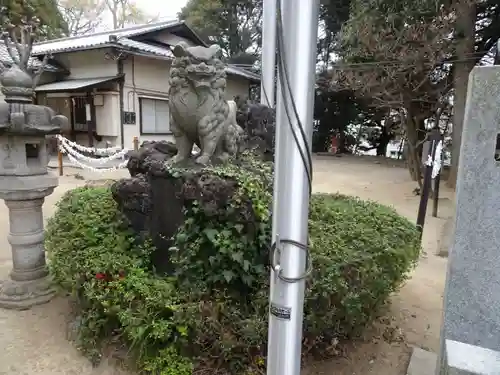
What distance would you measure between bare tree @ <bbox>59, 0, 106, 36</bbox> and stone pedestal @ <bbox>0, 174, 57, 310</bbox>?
20.8 meters

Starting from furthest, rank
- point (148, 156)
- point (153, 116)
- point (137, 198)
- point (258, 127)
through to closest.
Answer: point (153, 116), point (258, 127), point (148, 156), point (137, 198)

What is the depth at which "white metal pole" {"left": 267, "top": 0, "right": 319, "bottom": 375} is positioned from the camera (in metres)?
1.14

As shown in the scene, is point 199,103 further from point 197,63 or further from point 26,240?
point 26,240

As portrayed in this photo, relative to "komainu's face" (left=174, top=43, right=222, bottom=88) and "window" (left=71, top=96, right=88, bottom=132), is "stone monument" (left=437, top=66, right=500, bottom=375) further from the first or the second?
"window" (left=71, top=96, right=88, bottom=132)

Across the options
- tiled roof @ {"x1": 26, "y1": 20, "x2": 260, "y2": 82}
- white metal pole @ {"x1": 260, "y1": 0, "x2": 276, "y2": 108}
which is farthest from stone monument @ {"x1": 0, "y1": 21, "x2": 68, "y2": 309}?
tiled roof @ {"x1": 26, "y1": 20, "x2": 260, "y2": 82}

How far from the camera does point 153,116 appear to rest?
1270 cm

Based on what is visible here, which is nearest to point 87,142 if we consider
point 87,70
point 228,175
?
point 87,70

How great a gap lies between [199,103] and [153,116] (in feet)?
33.8

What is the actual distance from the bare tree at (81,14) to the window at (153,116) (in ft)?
39.0

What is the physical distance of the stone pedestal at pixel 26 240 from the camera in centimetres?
343

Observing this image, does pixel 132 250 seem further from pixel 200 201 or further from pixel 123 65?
pixel 123 65

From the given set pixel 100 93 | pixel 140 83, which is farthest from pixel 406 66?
pixel 100 93

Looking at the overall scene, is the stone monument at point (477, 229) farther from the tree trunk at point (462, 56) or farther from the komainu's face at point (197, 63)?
the tree trunk at point (462, 56)

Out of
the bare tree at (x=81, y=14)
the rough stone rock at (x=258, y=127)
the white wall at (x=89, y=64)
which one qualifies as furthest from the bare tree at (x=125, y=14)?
the rough stone rock at (x=258, y=127)
